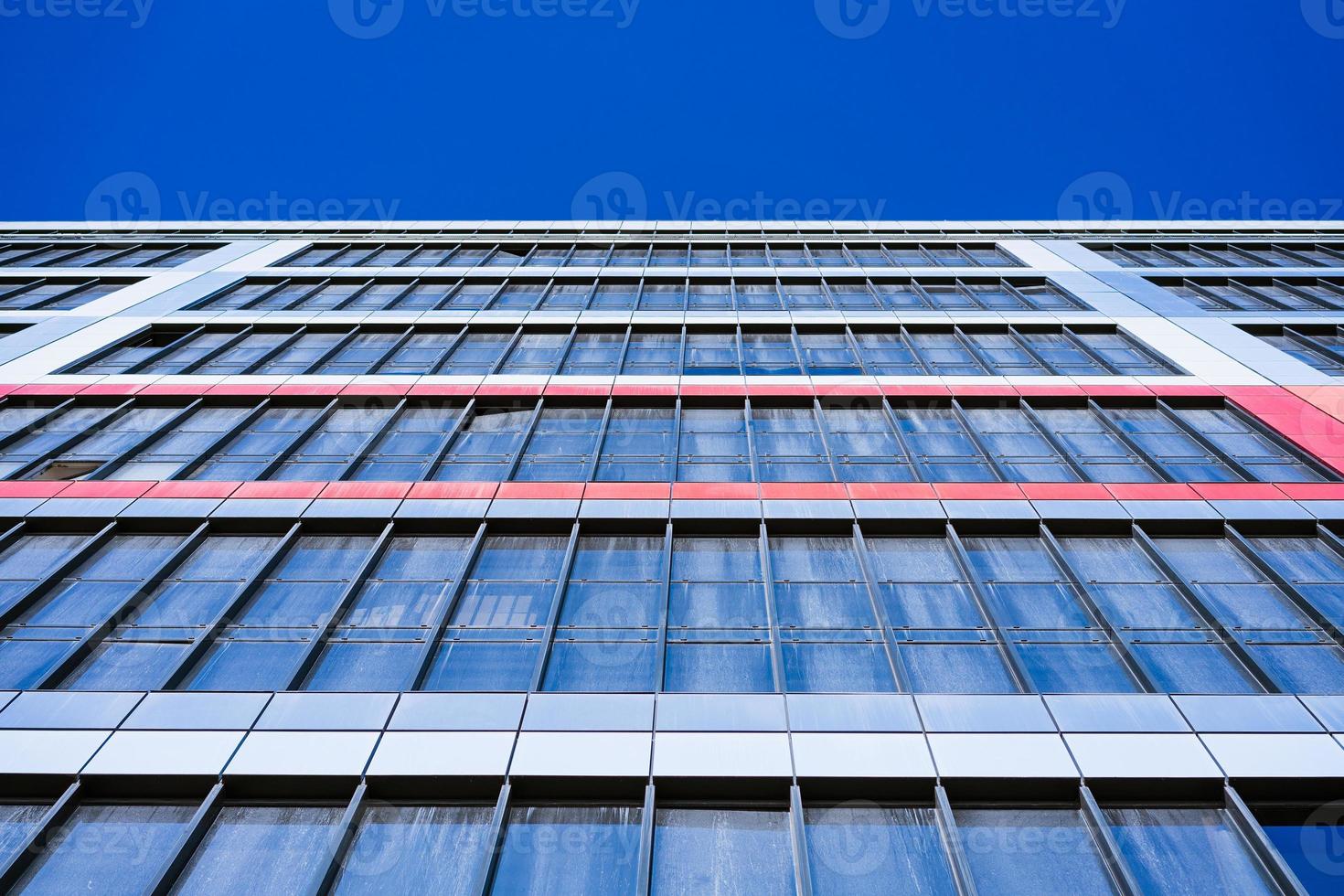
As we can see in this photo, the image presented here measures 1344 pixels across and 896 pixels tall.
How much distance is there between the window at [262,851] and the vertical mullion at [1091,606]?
32.8 feet

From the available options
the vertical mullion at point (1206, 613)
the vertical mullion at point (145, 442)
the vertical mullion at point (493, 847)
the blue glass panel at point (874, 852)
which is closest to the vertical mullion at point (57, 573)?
the vertical mullion at point (145, 442)

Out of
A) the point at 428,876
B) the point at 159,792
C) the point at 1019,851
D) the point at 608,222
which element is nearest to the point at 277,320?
the point at 608,222

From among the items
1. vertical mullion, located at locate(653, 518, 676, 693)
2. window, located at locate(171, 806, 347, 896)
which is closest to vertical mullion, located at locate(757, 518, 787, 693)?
vertical mullion, located at locate(653, 518, 676, 693)

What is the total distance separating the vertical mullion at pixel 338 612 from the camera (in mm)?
10836

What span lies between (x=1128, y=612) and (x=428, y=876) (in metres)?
A: 10.0

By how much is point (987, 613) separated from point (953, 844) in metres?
4.07

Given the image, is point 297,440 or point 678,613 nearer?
point 678,613

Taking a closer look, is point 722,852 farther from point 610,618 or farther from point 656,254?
point 656,254

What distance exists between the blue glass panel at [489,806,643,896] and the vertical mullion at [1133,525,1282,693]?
8235 millimetres

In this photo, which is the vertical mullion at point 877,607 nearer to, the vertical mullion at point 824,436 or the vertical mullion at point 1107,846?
the vertical mullion at point 824,436

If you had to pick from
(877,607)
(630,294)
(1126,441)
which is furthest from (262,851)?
(630,294)

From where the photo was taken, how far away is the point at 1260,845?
8469 mm

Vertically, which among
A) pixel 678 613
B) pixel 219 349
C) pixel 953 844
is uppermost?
pixel 219 349

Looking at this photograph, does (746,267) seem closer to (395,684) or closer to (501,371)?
(501,371)
